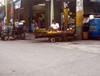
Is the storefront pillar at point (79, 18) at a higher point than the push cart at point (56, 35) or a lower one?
higher

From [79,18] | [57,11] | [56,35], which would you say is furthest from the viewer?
[57,11]

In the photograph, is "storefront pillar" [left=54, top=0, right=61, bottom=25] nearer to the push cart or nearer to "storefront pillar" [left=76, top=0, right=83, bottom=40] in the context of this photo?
"storefront pillar" [left=76, top=0, right=83, bottom=40]

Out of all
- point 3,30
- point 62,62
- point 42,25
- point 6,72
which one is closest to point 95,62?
point 62,62

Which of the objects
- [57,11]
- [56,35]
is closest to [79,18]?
[56,35]

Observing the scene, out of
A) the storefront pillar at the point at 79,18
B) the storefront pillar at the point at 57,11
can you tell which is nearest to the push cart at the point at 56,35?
the storefront pillar at the point at 79,18

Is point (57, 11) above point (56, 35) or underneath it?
above

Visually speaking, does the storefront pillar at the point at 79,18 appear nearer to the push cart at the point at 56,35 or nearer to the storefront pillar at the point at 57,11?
the push cart at the point at 56,35

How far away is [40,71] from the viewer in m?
9.86

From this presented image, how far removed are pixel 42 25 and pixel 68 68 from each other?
25.3 m

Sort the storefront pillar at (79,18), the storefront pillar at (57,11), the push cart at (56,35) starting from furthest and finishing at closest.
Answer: the storefront pillar at (57,11) < the storefront pillar at (79,18) < the push cart at (56,35)

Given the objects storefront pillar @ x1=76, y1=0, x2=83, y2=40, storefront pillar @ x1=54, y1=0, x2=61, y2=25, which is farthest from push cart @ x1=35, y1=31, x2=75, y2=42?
storefront pillar @ x1=54, y1=0, x2=61, y2=25

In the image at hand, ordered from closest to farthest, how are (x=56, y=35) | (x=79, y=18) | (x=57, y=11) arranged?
(x=56, y=35), (x=79, y=18), (x=57, y=11)

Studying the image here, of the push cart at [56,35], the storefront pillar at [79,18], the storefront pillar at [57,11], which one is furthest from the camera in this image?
the storefront pillar at [57,11]

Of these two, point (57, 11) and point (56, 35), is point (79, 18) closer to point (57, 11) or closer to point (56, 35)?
point (56, 35)
